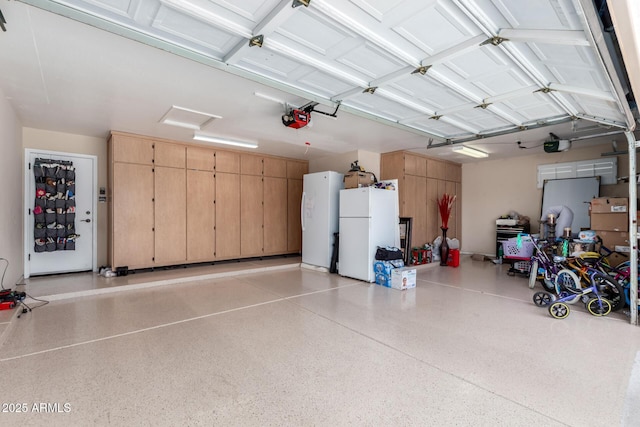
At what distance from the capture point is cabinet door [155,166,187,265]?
598 centimetres

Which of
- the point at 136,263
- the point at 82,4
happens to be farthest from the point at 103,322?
the point at 82,4

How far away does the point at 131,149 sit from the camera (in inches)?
222

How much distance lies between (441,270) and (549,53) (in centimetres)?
480

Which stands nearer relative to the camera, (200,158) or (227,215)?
(200,158)

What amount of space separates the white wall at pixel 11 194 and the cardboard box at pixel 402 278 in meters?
5.42

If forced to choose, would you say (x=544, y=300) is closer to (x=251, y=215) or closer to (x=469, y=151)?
(x=469, y=151)

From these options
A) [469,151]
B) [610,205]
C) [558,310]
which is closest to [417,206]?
[469,151]

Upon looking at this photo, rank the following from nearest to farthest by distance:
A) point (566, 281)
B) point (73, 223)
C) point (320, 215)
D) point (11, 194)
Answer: point (566, 281) < point (11, 194) < point (73, 223) < point (320, 215)

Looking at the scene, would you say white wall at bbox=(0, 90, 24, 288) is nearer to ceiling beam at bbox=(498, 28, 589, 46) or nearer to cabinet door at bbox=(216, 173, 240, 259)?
cabinet door at bbox=(216, 173, 240, 259)

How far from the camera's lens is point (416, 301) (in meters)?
4.24

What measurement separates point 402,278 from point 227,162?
461cm

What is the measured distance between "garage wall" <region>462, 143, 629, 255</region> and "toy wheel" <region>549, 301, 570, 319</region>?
4238mm

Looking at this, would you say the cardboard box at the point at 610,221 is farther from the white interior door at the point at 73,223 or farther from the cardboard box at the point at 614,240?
the white interior door at the point at 73,223

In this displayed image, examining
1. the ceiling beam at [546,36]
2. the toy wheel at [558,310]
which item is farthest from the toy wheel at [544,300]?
the ceiling beam at [546,36]
